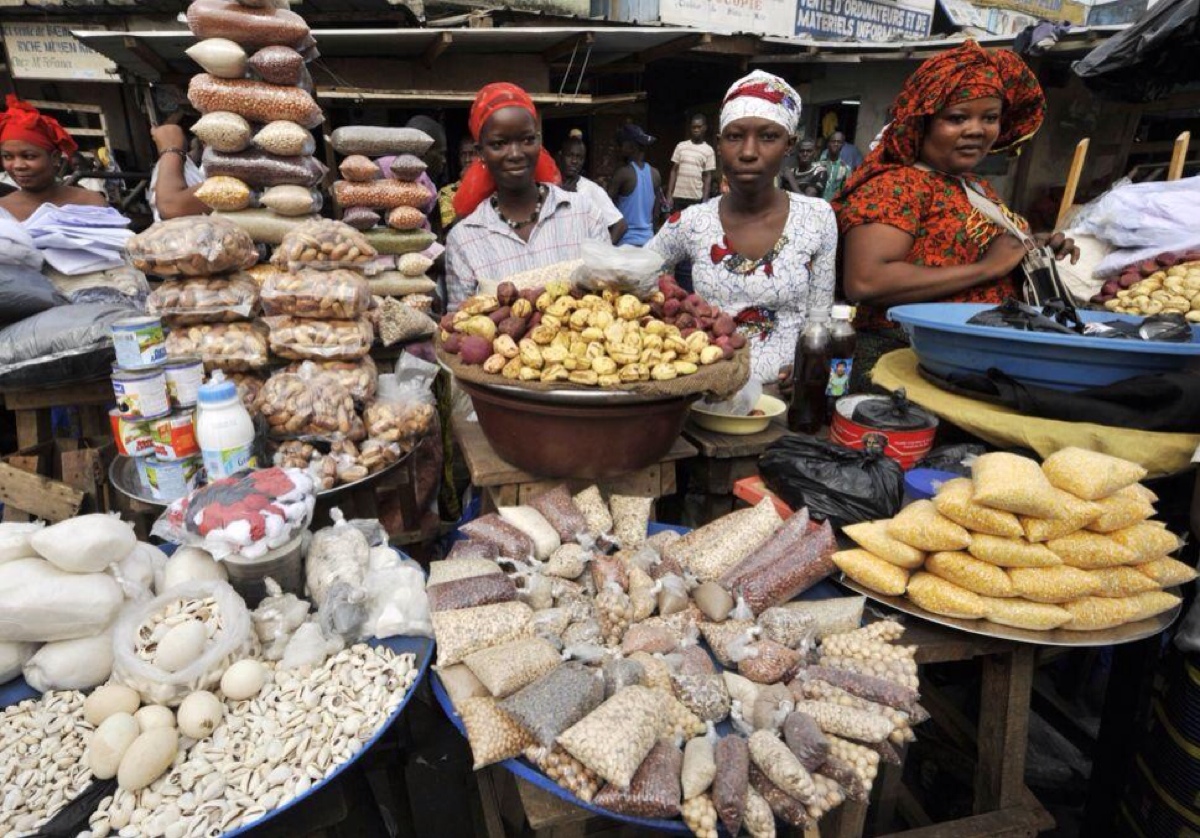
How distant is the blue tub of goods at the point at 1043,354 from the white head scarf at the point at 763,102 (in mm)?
915

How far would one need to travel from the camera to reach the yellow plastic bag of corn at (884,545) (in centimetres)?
153

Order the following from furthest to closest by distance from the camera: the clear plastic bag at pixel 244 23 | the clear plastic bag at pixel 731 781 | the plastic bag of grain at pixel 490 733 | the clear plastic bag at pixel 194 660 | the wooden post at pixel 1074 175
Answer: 1. the wooden post at pixel 1074 175
2. the clear plastic bag at pixel 244 23
3. the clear plastic bag at pixel 194 660
4. the plastic bag of grain at pixel 490 733
5. the clear plastic bag at pixel 731 781

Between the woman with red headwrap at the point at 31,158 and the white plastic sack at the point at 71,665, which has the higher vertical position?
the woman with red headwrap at the point at 31,158

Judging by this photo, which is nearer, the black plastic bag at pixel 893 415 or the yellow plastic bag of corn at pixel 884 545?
the yellow plastic bag of corn at pixel 884 545

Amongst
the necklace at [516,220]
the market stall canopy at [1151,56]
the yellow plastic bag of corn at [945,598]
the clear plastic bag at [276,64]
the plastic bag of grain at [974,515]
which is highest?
the market stall canopy at [1151,56]

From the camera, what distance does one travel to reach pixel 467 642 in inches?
55.0

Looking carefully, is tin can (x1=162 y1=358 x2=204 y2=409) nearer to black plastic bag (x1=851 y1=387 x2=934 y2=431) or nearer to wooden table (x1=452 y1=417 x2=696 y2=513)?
wooden table (x1=452 y1=417 x2=696 y2=513)

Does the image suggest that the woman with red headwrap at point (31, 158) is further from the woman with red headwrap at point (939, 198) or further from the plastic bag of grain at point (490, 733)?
the woman with red headwrap at point (939, 198)

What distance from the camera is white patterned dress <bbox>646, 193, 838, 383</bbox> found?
2.59 meters

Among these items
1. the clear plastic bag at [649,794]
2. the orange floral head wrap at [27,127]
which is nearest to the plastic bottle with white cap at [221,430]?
the clear plastic bag at [649,794]

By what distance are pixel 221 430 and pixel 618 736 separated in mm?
1480

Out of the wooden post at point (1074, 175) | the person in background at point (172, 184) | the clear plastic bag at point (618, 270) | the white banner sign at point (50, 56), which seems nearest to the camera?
the clear plastic bag at point (618, 270)

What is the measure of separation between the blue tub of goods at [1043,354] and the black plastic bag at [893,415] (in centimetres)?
22

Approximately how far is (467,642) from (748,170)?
2.02m
